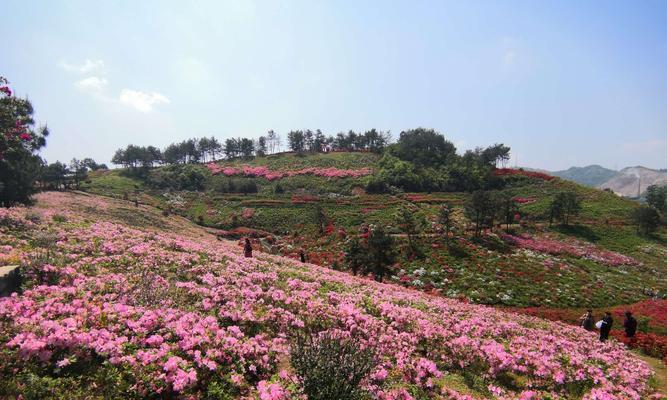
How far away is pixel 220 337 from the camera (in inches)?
318

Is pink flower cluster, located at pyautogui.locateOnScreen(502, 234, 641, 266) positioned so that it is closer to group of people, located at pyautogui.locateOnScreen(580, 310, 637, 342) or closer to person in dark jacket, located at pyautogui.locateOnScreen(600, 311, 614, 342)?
group of people, located at pyautogui.locateOnScreen(580, 310, 637, 342)

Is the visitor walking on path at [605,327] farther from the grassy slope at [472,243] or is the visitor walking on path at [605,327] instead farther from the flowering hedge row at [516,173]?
the flowering hedge row at [516,173]

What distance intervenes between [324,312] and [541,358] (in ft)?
21.1

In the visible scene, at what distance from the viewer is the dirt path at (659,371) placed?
11.8m

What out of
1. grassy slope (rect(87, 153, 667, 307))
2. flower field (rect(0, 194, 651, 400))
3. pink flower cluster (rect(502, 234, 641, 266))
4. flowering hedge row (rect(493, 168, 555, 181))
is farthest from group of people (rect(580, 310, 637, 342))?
flowering hedge row (rect(493, 168, 555, 181))

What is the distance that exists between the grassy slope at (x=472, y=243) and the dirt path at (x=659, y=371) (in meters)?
12.3

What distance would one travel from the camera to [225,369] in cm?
733

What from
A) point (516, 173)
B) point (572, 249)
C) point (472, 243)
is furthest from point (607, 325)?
point (516, 173)

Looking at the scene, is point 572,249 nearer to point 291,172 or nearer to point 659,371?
point 659,371

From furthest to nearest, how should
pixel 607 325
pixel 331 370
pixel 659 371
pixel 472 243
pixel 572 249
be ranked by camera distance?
pixel 572 249
pixel 472 243
pixel 607 325
pixel 659 371
pixel 331 370

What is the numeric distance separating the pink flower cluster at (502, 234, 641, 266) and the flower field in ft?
101

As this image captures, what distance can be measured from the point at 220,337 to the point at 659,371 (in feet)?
55.3

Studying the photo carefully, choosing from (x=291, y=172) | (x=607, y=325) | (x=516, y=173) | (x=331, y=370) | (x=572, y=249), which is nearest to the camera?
(x=331, y=370)

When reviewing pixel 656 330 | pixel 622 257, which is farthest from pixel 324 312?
pixel 622 257
